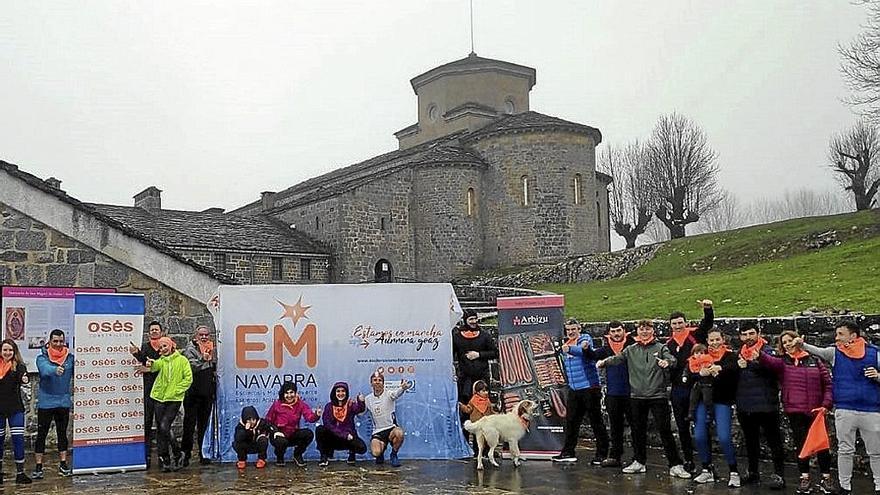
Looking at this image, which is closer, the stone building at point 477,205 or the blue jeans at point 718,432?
the blue jeans at point 718,432

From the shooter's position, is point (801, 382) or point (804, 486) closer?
point (804, 486)

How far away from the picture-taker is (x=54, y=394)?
909 centimetres

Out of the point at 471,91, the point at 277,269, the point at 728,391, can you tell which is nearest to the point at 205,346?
the point at 728,391

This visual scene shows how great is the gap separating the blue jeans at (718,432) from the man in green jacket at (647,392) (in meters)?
0.33

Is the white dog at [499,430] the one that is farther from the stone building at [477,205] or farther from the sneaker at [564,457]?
the stone building at [477,205]

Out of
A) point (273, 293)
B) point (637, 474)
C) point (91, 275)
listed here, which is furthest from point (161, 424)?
point (637, 474)

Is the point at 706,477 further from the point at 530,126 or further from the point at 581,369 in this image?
the point at 530,126

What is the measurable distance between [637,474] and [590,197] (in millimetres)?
33257

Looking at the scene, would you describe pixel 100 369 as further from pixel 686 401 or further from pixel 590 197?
pixel 590 197

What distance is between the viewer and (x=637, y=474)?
8.66 meters

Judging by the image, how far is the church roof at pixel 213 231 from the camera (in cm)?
3406

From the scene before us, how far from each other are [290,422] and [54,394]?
2716mm

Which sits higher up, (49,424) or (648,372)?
(648,372)

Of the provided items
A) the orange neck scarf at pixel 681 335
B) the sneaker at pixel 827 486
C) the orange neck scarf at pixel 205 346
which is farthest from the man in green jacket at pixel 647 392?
the orange neck scarf at pixel 205 346
